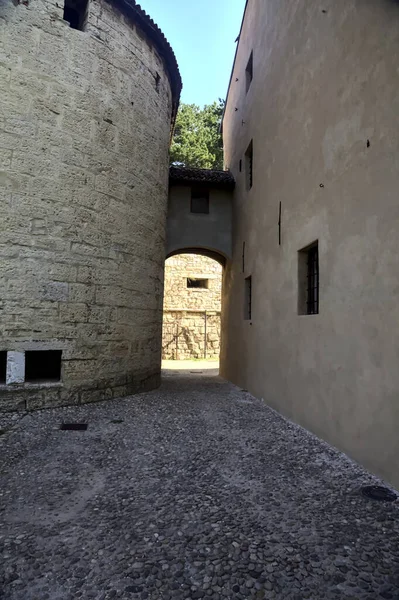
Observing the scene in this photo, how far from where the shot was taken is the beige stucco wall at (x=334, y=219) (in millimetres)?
3170

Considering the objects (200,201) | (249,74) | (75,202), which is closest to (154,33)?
(249,74)

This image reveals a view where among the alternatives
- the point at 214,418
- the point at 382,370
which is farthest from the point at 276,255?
the point at 382,370

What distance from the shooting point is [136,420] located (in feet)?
16.3

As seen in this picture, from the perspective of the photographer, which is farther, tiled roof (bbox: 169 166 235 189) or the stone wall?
the stone wall

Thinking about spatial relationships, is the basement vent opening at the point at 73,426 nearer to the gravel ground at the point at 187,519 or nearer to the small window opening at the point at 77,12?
the gravel ground at the point at 187,519

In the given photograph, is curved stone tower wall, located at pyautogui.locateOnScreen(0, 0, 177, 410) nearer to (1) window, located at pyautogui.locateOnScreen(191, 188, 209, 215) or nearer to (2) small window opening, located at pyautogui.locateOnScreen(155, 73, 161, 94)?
(2) small window opening, located at pyautogui.locateOnScreen(155, 73, 161, 94)

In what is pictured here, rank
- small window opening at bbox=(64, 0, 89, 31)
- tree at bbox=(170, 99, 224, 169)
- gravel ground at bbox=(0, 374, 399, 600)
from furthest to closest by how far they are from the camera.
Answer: tree at bbox=(170, 99, 224, 169) < small window opening at bbox=(64, 0, 89, 31) < gravel ground at bbox=(0, 374, 399, 600)

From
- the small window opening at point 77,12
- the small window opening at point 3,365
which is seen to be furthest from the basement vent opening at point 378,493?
the small window opening at point 77,12

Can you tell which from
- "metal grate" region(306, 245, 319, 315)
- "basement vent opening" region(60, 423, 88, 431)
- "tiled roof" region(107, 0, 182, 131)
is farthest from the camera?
"tiled roof" region(107, 0, 182, 131)

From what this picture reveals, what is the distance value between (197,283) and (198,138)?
7.11 metres

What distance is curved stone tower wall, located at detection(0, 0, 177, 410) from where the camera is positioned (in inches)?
203

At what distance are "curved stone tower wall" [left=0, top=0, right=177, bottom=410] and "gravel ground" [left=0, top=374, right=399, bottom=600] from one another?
1535mm

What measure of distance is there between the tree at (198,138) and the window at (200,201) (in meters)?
→ 8.16

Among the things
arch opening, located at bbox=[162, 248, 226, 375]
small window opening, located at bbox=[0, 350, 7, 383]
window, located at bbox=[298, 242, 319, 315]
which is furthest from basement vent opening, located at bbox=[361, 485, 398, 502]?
arch opening, located at bbox=[162, 248, 226, 375]
